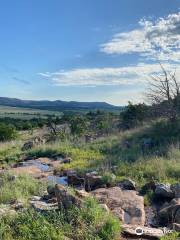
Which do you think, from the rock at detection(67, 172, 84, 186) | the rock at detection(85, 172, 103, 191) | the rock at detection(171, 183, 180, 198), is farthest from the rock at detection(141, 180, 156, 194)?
the rock at detection(67, 172, 84, 186)

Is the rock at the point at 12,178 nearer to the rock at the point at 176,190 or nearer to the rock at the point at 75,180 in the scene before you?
the rock at the point at 75,180

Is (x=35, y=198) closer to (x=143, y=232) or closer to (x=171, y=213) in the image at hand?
(x=171, y=213)

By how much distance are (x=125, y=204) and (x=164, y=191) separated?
4.11ft

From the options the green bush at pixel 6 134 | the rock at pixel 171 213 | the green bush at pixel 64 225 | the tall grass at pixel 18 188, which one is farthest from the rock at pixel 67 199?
the green bush at pixel 6 134

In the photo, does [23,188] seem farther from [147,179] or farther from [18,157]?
[18,157]

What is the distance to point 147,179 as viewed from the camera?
11773 mm

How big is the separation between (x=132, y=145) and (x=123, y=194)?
9.00 metres

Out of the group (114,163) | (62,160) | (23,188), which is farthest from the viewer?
(62,160)

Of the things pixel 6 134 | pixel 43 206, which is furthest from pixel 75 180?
pixel 6 134

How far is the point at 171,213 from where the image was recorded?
803cm

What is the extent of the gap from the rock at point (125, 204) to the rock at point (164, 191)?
44cm

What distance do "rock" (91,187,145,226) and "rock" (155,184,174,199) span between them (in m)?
0.44

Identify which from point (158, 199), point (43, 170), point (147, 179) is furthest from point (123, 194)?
point (43, 170)

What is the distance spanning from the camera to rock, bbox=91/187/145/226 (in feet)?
26.6
